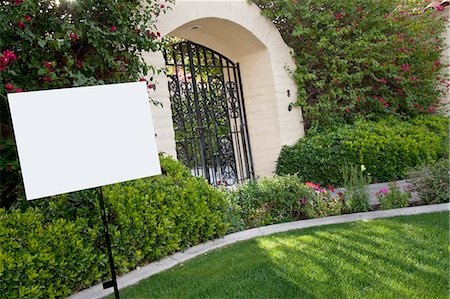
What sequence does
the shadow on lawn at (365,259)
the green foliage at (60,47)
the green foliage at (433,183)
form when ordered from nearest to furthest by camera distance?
the shadow on lawn at (365,259) < the green foliage at (60,47) < the green foliage at (433,183)

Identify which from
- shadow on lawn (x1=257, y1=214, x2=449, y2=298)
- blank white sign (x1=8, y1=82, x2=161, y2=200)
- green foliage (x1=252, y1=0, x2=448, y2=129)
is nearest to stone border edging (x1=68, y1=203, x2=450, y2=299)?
shadow on lawn (x1=257, y1=214, x2=449, y2=298)

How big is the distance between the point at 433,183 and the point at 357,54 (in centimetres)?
352

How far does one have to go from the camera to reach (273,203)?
5.00 metres

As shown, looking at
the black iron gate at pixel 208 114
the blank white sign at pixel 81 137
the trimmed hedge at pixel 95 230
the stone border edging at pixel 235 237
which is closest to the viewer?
the blank white sign at pixel 81 137

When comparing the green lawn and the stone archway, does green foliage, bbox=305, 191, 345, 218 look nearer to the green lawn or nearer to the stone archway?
the green lawn

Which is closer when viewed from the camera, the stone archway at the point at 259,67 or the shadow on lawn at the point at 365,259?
the shadow on lawn at the point at 365,259

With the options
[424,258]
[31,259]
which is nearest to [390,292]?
[424,258]

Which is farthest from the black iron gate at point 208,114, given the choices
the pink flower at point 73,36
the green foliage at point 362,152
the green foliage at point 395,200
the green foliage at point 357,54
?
the green foliage at point 395,200

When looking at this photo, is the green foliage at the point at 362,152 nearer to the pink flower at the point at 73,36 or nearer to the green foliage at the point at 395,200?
the green foliage at the point at 395,200

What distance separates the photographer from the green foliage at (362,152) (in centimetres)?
668

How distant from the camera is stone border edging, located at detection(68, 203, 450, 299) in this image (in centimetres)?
321

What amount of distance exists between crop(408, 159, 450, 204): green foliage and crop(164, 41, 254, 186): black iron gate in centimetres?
300

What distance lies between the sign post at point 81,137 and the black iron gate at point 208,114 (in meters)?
3.89

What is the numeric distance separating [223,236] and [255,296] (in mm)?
1576
